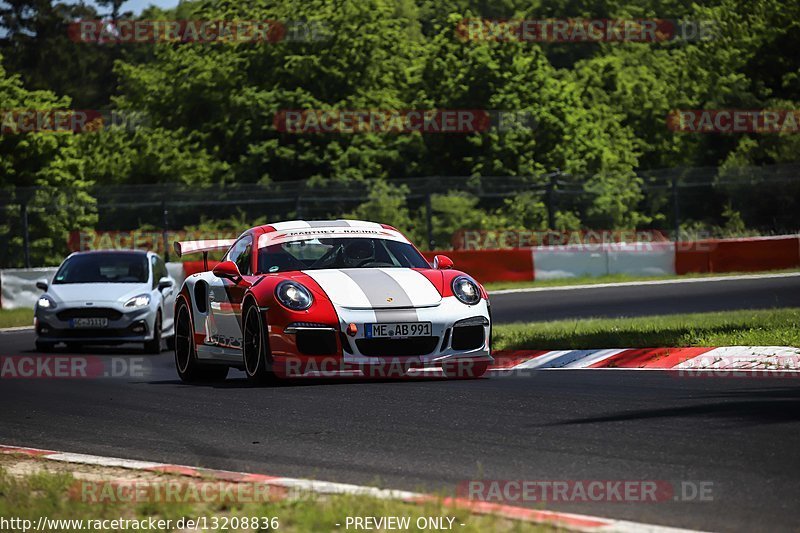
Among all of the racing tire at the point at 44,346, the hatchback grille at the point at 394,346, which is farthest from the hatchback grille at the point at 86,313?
the hatchback grille at the point at 394,346

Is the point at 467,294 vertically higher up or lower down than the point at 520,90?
lower down

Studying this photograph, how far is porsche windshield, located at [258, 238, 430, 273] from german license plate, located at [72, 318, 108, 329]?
20.5ft

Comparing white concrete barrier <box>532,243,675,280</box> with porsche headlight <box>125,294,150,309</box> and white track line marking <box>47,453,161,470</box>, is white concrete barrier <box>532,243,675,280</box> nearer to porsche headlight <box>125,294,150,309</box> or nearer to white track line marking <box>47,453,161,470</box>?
porsche headlight <box>125,294,150,309</box>

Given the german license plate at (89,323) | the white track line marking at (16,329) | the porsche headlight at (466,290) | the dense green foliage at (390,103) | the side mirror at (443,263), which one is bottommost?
the white track line marking at (16,329)

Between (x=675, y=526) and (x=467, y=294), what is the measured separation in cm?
581

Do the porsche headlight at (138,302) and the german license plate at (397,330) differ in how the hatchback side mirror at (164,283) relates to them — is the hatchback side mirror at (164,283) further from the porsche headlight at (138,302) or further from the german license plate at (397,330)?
the german license plate at (397,330)

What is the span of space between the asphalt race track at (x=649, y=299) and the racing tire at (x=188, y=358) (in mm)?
7217

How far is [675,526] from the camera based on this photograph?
4.96 metres

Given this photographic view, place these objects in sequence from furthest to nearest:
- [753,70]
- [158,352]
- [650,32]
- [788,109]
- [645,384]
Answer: [650,32], [753,70], [788,109], [158,352], [645,384]

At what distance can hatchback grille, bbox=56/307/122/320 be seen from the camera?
17281 millimetres

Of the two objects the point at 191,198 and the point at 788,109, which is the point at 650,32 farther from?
the point at 191,198

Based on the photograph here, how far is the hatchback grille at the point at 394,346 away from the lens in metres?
10.3

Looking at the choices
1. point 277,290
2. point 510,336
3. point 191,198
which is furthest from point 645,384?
point 191,198

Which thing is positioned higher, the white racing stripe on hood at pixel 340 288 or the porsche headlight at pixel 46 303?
the white racing stripe on hood at pixel 340 288
